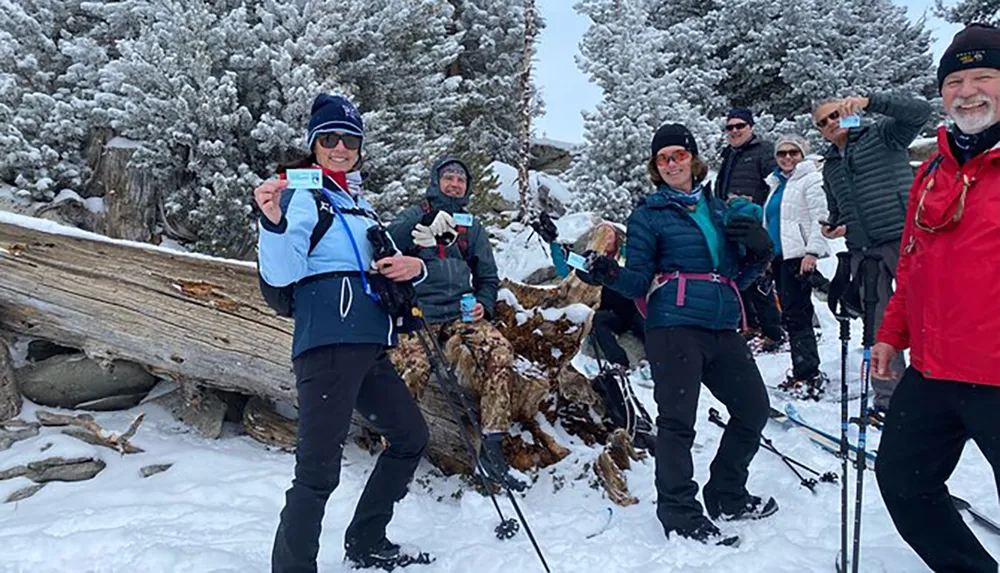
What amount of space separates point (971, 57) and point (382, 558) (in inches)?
153

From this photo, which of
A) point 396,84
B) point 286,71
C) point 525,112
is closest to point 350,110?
point 286,71

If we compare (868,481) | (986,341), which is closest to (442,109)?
(868,481)

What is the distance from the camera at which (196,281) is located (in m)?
5.42

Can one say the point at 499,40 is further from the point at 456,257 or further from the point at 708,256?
the point at 708,256

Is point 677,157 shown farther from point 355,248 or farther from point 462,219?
point 355,248

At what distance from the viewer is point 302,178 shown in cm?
303

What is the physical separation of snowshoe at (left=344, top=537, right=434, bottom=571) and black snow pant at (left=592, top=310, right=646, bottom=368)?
3356 millimetres

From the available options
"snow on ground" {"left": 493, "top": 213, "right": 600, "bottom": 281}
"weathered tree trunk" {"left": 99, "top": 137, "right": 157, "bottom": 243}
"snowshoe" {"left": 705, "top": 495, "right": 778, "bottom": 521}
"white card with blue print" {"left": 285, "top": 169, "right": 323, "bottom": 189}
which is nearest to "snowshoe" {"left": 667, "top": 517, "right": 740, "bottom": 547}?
"snowshoe" {"left": 705, "top": 495, "right": 778, "bottom": 521}

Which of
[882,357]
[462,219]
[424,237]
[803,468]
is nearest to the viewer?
[882,357]

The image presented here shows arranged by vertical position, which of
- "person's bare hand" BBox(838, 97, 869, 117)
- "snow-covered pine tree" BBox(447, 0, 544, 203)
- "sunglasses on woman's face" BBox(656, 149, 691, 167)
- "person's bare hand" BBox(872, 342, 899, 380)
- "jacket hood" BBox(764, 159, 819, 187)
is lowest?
"person's bare hand" BBox(872, 342, 899, 380)

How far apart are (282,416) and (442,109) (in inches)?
304

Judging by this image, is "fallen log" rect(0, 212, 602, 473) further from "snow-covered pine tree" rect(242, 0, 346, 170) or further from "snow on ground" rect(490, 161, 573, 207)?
"snow on ground" rect(490, 161, 573, 207)

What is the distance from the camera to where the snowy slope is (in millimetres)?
3574

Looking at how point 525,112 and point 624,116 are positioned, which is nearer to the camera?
point 624,116
